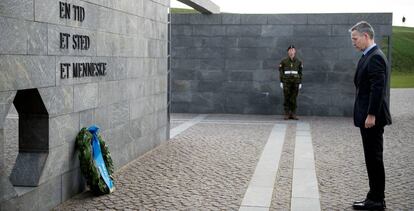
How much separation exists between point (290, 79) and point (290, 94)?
16.5 inches

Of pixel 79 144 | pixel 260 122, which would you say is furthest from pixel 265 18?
pixel 79 144

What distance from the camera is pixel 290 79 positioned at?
14.7 meters

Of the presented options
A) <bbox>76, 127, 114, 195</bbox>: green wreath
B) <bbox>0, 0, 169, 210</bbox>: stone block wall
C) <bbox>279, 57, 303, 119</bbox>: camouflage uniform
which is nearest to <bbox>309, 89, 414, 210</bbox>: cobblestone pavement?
<bbox>279, 57, 303, 119</bbox>: camouflage uniform

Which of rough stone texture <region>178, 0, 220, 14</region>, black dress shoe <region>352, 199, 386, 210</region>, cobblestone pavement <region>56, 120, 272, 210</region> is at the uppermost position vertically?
rough stone texture <region>178, 0, 220, 14</region>

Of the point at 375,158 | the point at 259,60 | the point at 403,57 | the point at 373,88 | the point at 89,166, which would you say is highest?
the point at 403,57

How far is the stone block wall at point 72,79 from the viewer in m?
5.02

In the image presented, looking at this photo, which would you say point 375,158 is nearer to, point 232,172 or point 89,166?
point 232,172

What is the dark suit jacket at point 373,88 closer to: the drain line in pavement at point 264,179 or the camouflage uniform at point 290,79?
the drain line in pavement at point 264,179

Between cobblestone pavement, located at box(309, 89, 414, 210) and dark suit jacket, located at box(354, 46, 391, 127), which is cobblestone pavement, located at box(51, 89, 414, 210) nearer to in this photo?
cobblestone pavement, located at box(309, 89, 414, 210)

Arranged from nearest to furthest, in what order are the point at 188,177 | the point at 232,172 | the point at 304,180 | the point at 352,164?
the point at 304,180 → the point at 188,177 → the point at 232,172 → the point at 352,164


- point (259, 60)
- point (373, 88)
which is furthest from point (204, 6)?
point (373, 88)

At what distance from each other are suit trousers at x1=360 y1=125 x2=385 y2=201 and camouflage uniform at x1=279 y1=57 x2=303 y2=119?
29.0 feet

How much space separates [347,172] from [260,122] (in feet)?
20.7

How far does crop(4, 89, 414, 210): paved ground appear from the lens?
20.2 ft
